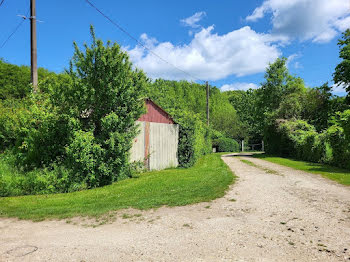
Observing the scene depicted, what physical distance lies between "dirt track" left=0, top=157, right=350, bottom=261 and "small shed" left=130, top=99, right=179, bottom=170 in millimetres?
5934

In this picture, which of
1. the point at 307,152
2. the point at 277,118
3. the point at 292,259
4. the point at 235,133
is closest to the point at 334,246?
the point at 292,259

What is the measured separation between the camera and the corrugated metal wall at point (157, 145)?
37.9 feet

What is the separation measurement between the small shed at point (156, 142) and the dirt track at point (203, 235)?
593 centimetres

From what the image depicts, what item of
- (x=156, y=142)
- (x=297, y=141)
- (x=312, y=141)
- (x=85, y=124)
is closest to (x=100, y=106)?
(x=85, y=124)

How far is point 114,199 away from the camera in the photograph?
6.85 meters

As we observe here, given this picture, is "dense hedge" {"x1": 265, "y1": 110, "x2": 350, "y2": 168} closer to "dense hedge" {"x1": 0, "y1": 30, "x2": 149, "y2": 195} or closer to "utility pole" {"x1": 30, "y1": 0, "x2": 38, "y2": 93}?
"dense hedge" {"x1": 0, "y1": 30, "x2": 149, "y2": 195}

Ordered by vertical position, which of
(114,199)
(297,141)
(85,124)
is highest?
(85,124)

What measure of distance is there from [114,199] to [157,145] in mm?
5856

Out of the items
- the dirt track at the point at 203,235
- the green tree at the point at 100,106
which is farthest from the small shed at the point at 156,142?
the dirt track at the point at 203,235

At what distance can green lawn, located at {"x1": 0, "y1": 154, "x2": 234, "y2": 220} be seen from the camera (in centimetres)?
574

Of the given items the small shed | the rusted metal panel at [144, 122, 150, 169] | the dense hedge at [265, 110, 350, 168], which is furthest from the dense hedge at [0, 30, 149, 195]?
the dense hedge at [265, 110, 350, 168]

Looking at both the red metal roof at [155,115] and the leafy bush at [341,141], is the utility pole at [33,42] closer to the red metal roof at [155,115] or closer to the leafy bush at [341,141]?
the red metal roof at [155,115]

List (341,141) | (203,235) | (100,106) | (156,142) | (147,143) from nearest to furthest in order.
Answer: (203,235)
(100,106)
(147,143)
(156,142)
(341,141)

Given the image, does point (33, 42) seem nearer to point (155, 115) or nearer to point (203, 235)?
point (155, 115)
